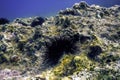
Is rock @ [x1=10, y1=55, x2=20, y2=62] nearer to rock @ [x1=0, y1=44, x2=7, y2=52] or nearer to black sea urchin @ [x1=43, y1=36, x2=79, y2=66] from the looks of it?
rock @ [x1=0, y1=44, x2=7, y2=52]

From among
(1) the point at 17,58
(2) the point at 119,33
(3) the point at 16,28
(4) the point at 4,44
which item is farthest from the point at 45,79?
(3) the point at 16,28

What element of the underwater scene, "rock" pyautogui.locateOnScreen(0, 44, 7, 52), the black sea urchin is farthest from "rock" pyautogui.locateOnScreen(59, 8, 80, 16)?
"rock" pyautogui.locateOnScreen(0, 44, 7, 52)

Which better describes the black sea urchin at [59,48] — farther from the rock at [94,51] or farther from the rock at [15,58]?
the rock at [15,58]

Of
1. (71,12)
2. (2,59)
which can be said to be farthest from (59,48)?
(71,12)

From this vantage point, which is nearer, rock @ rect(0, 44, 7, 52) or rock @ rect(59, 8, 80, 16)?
rock @ rect(0, 44, 7, 52)

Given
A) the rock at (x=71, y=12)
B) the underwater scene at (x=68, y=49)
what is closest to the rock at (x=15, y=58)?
the underwater scene at (x=68, y=49)

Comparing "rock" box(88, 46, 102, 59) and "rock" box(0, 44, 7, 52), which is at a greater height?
"rock" box(0, 44, 7, 52)

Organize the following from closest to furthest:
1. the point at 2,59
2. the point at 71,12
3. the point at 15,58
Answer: the point at 15,58, the point at 2,59, the point at 71,12

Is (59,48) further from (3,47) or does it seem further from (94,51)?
(3,47)
